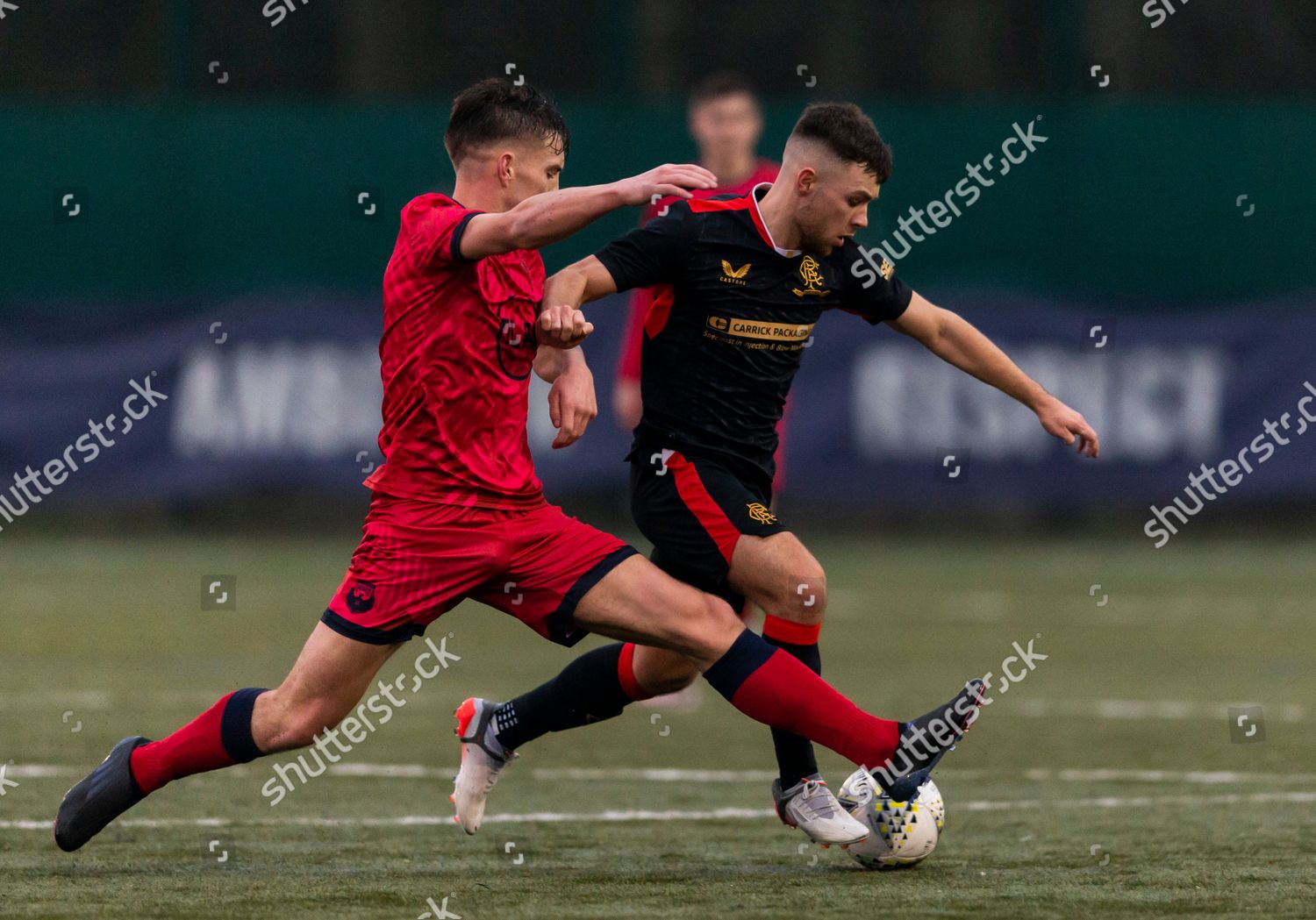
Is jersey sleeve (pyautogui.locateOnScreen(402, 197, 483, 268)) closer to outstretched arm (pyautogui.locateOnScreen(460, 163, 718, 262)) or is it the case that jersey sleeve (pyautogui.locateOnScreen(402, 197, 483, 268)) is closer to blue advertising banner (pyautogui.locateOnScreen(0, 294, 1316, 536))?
outstretched arm (pyautogui.locateOnScreen(460, 163, 718, 262))

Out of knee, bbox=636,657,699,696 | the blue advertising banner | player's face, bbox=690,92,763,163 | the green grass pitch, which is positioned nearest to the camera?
the green grass pitch

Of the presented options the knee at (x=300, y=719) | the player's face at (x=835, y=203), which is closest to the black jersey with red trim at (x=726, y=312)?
the player's face at (x=835, y=203)

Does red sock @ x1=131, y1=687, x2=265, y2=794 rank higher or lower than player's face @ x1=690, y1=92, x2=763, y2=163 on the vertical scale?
lower

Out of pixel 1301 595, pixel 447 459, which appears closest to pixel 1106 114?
pixel 1301 595

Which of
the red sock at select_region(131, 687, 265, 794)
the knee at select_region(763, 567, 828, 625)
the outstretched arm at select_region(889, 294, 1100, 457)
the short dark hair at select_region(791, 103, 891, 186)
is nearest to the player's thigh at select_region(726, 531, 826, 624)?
the knee at select_region(763, 567, 828, 625)

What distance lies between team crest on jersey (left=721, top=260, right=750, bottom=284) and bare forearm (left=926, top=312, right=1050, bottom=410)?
2.15 ft

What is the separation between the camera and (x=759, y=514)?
553cm

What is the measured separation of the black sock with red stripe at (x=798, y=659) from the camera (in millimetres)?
5559

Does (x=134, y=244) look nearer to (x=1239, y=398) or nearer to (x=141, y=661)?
(x=141, y=661)

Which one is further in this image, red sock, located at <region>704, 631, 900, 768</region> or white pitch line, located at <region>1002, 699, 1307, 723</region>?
white pitch line, located at <region>1002, 699, 1307, 723</region>

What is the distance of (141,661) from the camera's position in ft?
32.2

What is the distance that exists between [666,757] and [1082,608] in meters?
5.21

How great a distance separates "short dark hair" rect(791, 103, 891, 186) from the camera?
5.45 meters

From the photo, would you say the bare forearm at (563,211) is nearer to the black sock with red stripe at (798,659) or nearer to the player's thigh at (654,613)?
the player's thigh at (654,613)
